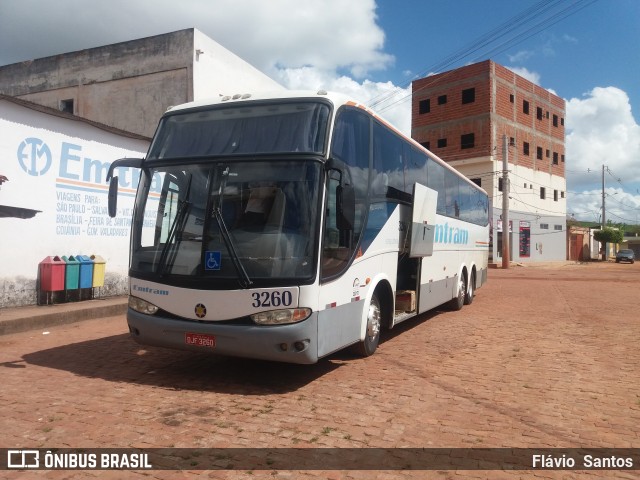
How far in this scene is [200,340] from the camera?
5.64 metres

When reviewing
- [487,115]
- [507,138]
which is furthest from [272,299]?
[487,115]

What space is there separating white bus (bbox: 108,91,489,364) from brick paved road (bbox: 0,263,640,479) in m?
0.55

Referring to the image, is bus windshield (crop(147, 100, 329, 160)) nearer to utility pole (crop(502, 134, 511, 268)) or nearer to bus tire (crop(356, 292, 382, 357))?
bus tire (crop(356, 292, 382, 357))

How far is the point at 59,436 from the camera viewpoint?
4301mm

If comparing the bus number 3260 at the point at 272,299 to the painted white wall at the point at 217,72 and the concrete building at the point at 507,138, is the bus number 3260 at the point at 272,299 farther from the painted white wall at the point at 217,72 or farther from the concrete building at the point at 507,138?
the concrete building at the point at 507,138

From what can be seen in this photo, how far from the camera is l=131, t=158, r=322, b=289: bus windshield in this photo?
5.45 metres

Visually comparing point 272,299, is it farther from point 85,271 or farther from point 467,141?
point 467,141

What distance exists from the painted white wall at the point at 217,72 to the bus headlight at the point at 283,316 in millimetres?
13696

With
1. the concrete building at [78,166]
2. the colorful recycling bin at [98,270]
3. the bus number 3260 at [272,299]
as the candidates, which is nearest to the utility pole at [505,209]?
the concrete building at [78,166]

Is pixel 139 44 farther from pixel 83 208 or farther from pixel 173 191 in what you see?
pixel 173 191

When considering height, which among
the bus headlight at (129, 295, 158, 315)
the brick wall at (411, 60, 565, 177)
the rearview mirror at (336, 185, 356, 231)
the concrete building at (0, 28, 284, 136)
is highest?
the brick wall at (411, 60, 565, 177)

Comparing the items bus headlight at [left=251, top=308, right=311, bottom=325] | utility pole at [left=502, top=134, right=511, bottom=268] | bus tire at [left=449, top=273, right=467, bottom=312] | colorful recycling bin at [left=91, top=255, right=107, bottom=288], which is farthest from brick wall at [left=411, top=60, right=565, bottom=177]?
bus headlight at [left=251, top=308, right=311, bottom=325]

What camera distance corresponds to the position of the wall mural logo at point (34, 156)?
10.3m

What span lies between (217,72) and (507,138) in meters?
26.2
